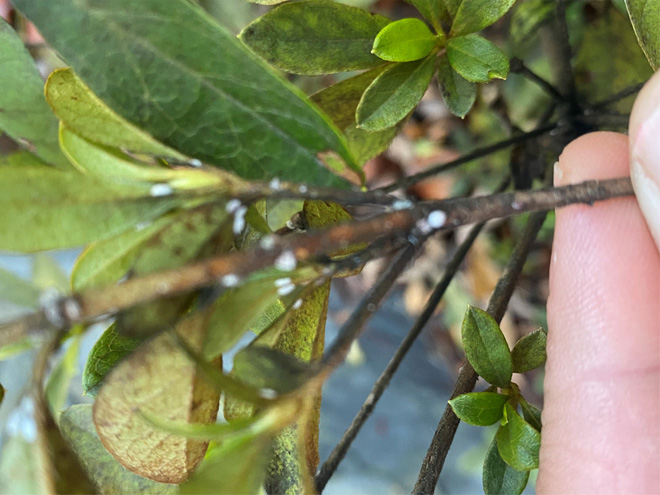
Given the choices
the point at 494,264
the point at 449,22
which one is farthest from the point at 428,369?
the point at 449,22

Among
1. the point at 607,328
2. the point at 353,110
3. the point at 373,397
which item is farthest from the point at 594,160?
the point at 373,397

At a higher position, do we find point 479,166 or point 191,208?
point 191,208

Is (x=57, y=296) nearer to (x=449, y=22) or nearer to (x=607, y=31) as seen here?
(x=449, y=22)

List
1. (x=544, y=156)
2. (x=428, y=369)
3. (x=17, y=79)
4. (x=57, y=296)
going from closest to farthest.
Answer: (x=57, y=296)
(x=17, y=79)
(x=544, y=156)
(x=428, y=369)

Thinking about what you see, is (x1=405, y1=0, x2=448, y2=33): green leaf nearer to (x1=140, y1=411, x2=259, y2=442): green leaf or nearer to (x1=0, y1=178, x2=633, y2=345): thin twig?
(x1=0, y1=178, x2=633, y2=345): thin twig

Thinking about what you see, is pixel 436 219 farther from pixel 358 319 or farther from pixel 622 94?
pixel 622 94

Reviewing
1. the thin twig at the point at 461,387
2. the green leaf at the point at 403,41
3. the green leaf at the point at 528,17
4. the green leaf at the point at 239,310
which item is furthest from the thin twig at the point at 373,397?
the green leaf at the point at 528,17
